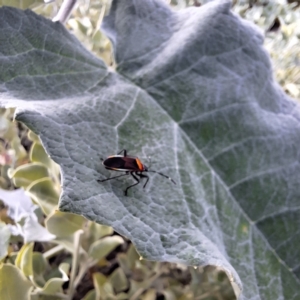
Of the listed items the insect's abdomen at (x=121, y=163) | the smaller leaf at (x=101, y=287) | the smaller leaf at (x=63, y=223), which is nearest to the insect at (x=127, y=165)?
the insect's abdomen at (x=121, y=163)

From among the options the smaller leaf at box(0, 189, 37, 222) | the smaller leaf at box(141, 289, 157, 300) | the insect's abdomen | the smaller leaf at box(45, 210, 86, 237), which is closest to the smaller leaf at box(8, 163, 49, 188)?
the smaller leaf at box(0, 189, 37, 222)

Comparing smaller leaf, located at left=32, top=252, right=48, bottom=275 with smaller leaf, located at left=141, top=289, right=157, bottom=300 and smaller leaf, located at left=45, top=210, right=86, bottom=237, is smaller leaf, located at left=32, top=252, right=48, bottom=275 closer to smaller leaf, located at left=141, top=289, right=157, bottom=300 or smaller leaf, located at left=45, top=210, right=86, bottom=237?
smaller leaf, located at left=45, top=210, right=86, bottom=237

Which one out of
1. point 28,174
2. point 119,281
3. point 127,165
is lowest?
point 119,281

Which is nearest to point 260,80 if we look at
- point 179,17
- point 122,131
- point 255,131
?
point 255,131

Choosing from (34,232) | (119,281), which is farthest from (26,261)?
(119,281)

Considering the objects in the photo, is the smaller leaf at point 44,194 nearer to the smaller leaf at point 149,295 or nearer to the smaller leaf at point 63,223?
the smaller leaf at point 63,223

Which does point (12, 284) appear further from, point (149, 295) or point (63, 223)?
point (149, 295)
